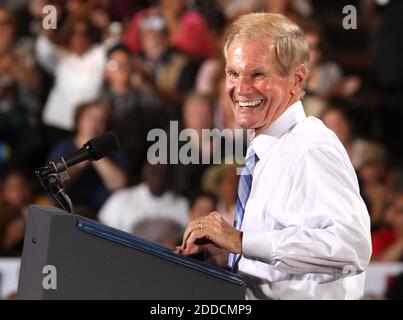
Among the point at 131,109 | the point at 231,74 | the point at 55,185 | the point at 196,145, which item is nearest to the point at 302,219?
the point at 231,74

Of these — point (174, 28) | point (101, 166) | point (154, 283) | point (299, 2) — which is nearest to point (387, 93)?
point (299, 2)

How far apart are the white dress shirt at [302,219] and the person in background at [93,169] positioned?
2.90 metres

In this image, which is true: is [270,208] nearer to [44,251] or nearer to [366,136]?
[44,251]

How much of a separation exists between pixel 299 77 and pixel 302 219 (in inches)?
15.6

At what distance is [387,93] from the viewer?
5797 millimetres

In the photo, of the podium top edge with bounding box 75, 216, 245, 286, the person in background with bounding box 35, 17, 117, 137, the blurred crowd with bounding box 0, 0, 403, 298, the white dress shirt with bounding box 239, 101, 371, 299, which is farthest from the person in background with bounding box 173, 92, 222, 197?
the podium top edge with bounding box 75, 216, 245, 286

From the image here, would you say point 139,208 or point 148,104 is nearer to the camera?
point 139,208

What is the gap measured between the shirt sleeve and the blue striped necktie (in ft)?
0.56

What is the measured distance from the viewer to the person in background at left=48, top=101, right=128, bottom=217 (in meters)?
5.12

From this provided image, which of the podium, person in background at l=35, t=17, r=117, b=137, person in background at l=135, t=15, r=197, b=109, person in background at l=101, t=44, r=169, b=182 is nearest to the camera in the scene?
the podium

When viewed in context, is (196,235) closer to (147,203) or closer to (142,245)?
(142,245)

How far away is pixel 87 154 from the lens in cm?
212

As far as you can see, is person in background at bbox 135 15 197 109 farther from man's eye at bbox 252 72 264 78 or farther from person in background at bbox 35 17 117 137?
man's eye at bbox 252 72 264 78

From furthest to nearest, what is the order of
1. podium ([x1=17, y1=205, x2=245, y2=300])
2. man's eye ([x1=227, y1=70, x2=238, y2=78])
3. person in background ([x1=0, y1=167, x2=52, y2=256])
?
1. person in background ([x1=0, y1=167, x2=52, y2=256])
2. man's eye ([x1=227, y1=70, x2=238, y2=78])
3. podium ([x1=17, y1=205, x2=245, y2=300])
